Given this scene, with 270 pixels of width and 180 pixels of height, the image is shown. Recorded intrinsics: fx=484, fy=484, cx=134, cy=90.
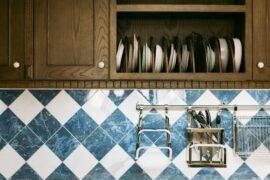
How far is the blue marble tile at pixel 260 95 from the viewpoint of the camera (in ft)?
8.63

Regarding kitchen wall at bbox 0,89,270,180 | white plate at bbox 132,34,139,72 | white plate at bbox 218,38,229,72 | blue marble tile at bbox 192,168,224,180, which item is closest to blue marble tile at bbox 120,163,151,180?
kitchen wall at bbox 0,89,270,180

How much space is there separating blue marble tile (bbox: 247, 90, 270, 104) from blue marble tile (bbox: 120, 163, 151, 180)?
0.72 m

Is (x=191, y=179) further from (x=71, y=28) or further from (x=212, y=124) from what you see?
(x=71, y=28)

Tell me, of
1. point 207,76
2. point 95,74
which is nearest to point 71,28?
point 95,74

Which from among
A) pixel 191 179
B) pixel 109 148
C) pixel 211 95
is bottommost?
pixel 191 179

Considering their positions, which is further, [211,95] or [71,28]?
[211,95]

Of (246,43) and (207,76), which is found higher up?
(246,43)

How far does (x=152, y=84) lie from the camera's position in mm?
2332

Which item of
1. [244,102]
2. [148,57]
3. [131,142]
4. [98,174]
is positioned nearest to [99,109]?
[131,142]

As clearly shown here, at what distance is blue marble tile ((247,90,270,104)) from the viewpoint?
8.63 ft

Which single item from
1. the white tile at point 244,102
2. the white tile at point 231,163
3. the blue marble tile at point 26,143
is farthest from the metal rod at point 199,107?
the blue marble tile at point 26,143

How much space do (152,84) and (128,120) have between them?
36 cm

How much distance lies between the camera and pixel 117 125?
8.59 ft

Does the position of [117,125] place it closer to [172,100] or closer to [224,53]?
[172,100]
